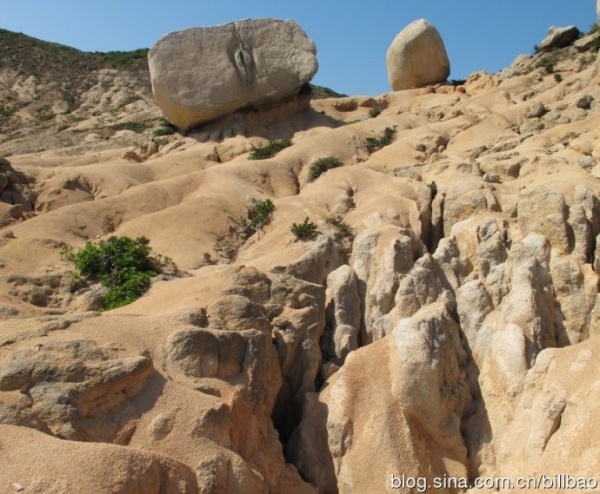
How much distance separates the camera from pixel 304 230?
18219 millimetres

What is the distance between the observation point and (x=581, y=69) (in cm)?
3412

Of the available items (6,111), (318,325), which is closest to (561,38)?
(318,325)

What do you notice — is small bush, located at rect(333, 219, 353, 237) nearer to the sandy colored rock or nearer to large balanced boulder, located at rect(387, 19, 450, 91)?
the sandy colored rock

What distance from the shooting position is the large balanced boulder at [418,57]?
4053cm

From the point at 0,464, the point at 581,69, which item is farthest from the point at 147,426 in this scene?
the point at 581,69

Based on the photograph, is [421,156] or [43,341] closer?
[43,341]

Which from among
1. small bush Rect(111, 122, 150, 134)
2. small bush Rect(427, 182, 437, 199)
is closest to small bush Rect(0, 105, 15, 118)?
small bush Rect(111, 122, 150, 134)

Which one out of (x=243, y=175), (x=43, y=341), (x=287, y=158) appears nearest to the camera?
(x=43, y=341)

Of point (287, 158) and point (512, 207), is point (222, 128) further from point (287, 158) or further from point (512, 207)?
point (512, 207)

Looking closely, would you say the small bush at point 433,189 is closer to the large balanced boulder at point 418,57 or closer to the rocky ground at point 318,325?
the rocky ground at point 318,325

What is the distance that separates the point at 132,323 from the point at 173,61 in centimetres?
2313

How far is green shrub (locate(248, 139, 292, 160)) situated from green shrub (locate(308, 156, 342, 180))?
3.34 metres

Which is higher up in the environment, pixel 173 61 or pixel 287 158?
pixel 173 61

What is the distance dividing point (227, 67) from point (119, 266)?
1855 centimetres
